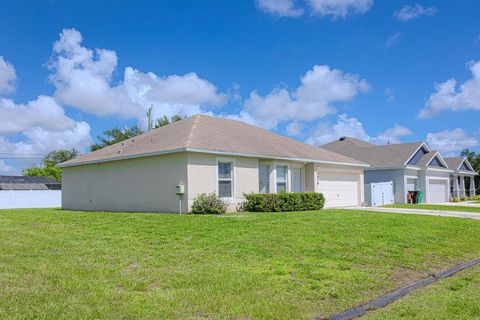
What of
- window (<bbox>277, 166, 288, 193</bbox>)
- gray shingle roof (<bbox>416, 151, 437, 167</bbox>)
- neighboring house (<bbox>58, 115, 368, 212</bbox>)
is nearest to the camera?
neighboring house (<bbox>58, 115, 368, 212</bbox>)

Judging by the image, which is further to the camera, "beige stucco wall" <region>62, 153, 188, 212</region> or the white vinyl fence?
the white vinyl fence

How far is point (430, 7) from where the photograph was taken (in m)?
17.8

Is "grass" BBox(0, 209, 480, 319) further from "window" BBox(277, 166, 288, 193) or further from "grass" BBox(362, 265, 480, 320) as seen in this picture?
"window" BBox(277, 166, 288, 193)

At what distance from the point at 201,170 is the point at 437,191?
81.7ft

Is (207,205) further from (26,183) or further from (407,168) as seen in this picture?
(26,183)

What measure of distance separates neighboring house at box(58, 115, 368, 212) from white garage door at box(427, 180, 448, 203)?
10633mm

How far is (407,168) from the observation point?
29625 millimetres

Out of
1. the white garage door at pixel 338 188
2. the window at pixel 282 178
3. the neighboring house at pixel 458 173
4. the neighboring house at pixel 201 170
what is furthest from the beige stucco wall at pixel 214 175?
the neighboring house at pixel 458 173

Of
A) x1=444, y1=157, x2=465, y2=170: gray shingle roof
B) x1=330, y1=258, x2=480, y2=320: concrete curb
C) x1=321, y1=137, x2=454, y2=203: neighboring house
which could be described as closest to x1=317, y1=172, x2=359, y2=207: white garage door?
x1=321, y1=137, x2=454, y2=203: neighboring house

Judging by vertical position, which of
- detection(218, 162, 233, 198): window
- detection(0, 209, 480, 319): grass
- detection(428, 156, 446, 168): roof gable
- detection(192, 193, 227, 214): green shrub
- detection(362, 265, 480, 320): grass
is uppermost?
detection(428, 156, 446, 168): roof gable

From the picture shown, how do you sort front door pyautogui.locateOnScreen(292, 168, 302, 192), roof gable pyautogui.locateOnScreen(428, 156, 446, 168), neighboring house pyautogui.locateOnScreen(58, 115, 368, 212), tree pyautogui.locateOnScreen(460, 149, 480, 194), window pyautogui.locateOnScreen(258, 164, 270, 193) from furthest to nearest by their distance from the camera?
tree pyautogui.locateOnScreen(460, 149, 480, 194) → roof gable pyautogui.locateOnScreen(428, 156, 446, 168) → front door pyautogui.locateOnScreen(292, 168, 302, 192) → window pyautogui.locateOnScreen(258, 164, 270, 193) → neighboring house pyautogui.locateOnScreen(58, 115, 368, 212)

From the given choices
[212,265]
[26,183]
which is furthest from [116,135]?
[212,265]

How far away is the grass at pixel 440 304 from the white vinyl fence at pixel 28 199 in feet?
104

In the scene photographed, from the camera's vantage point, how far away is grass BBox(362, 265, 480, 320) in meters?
5.12
